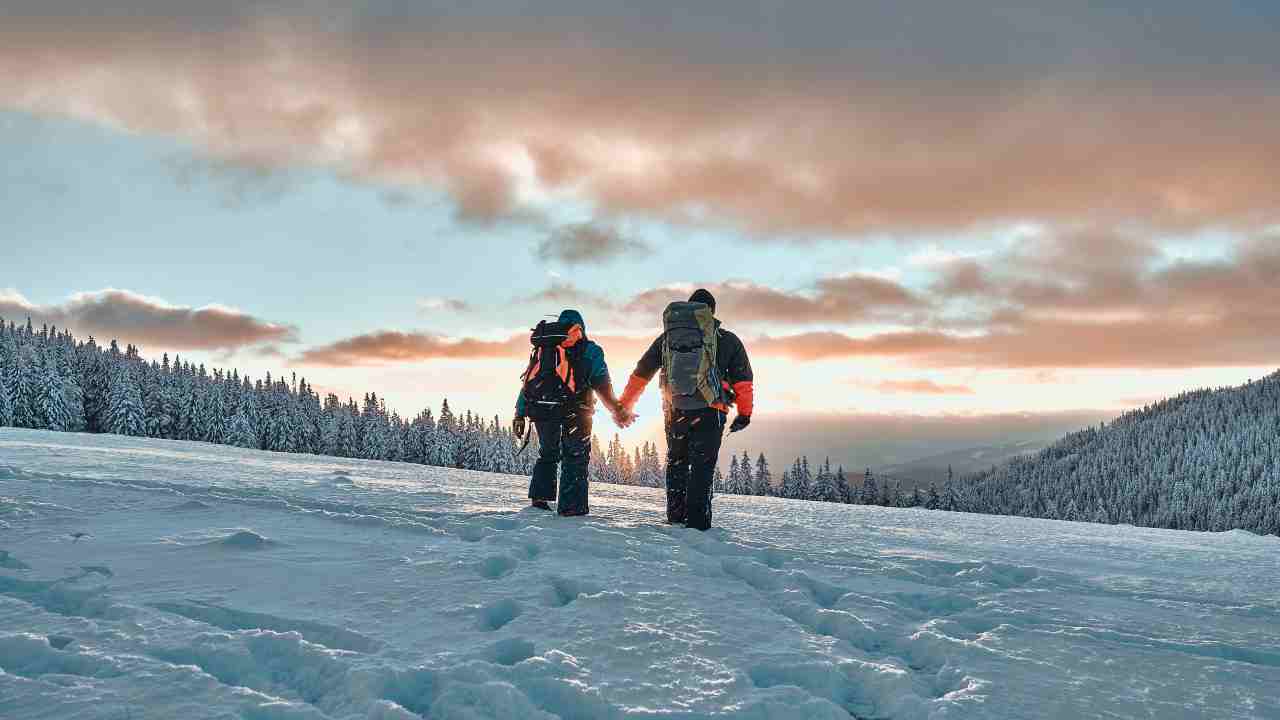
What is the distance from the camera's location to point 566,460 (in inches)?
386

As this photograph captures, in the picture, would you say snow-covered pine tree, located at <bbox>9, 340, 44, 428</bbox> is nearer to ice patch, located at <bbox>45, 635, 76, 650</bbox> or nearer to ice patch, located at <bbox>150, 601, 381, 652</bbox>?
ice patch, located at <bbox>150, 601, 381, 652</bbox>

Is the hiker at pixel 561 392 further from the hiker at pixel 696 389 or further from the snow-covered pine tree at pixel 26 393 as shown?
the snow-covered pine tree at pixel 26 393

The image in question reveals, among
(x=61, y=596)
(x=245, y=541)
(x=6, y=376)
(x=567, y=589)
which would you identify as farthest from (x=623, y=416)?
(x=6, y=376)

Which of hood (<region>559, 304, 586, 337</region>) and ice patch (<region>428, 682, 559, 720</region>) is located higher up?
hood (<region>559, 304, 586, 337</region>)

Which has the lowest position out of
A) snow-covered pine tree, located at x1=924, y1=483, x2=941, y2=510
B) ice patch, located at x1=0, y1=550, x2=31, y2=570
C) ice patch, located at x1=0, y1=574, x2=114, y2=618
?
snow-covered pine tree, located at x1=924, y1=483, x2=941, y2=510

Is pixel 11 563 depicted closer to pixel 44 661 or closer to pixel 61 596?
pixel 61 596

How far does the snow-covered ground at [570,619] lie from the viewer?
3656mm

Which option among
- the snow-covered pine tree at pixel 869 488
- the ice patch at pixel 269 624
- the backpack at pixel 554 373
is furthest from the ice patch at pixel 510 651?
the snow-covered pine tree at pixel 869 488

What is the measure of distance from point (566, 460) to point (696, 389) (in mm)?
2115

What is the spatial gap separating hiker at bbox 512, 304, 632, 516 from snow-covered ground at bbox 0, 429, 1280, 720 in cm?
183

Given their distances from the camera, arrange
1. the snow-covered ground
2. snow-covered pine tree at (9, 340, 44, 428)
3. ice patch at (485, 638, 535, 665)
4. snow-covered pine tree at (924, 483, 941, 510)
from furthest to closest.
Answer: snow-covered pine tree at (924, 483, 941, 510), snow-covered pine tree at (9, 340, 44, 428), ice patch at (485, 638, 535, 665), the snow-covered ground

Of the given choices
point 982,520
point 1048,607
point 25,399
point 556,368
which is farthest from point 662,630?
point 25,399

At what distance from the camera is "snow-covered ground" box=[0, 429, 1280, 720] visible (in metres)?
Answer: 3.66

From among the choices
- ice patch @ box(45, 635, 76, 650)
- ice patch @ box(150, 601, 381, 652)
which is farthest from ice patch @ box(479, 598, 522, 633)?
ice patch @ box(45, 635, 76, 650)
